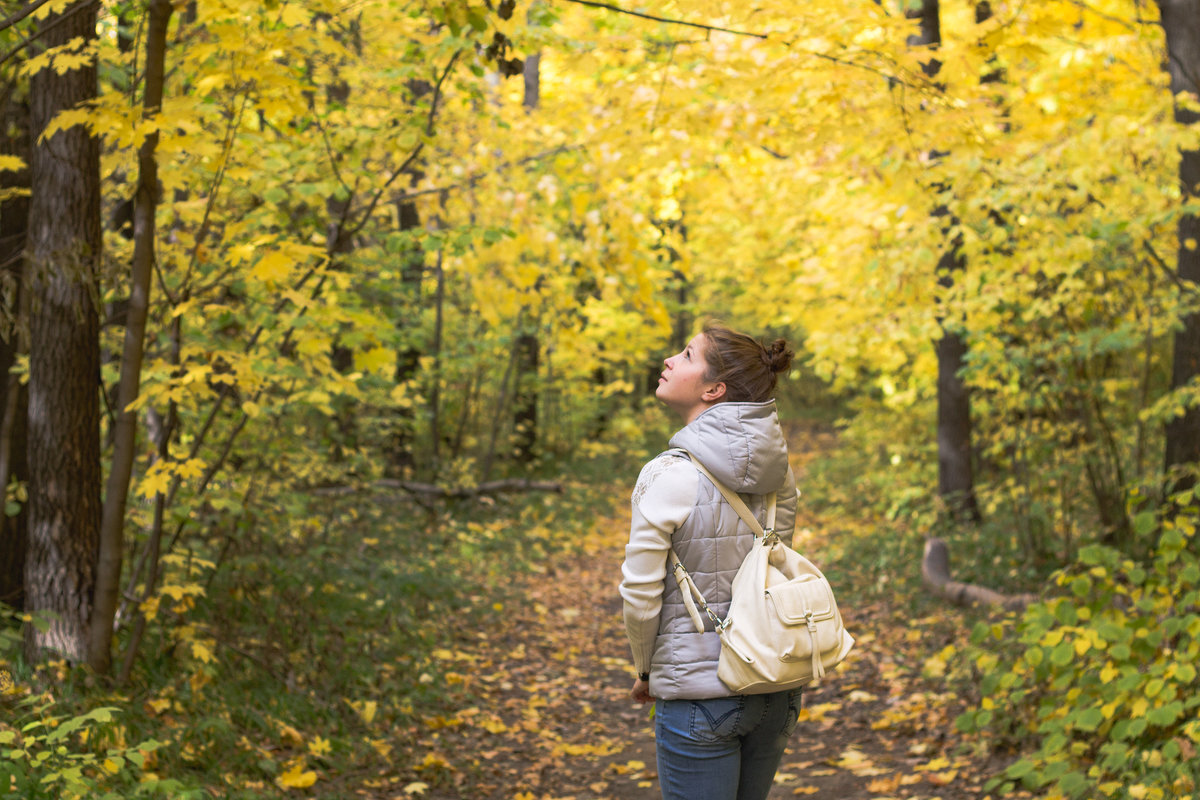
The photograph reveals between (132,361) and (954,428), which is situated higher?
(132,361)

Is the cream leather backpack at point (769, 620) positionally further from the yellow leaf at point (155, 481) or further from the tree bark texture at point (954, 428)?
the tree bark texture at point (954, 428)

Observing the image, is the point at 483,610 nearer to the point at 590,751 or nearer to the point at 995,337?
the point at 590,751

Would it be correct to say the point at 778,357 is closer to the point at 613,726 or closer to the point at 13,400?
the point at 613,726

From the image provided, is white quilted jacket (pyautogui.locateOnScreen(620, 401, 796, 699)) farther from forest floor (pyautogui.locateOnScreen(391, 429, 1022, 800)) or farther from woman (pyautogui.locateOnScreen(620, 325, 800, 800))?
forest floor (pyautogui.locateOnScreen(391, 429, 1022, 800))

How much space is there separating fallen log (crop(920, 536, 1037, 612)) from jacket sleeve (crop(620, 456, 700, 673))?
487 cm

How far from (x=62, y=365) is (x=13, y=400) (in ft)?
2.76

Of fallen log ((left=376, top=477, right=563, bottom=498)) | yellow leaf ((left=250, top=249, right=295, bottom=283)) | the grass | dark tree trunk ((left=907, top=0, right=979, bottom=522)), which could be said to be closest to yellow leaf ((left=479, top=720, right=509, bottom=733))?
the grass

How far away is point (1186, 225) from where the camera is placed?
20.5 feet

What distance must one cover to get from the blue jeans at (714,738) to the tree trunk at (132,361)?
2916 millimetres

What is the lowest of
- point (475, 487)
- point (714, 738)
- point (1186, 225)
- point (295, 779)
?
point (295, 779)

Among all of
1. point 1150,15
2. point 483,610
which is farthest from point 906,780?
point 1150,15

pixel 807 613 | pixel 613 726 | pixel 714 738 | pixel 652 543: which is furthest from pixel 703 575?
pixel 613 726

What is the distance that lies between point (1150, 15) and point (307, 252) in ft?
32.5

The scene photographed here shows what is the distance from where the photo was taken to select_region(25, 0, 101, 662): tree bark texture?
4.41m
